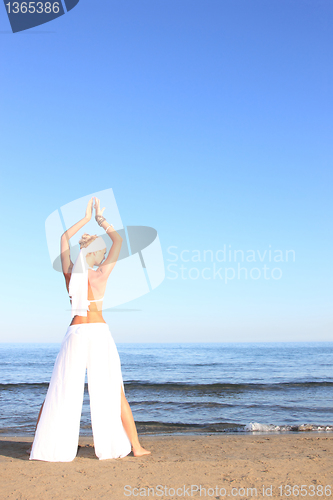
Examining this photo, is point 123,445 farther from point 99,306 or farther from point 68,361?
point 99,306

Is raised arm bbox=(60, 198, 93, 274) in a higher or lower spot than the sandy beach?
higher

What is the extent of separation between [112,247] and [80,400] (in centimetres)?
198

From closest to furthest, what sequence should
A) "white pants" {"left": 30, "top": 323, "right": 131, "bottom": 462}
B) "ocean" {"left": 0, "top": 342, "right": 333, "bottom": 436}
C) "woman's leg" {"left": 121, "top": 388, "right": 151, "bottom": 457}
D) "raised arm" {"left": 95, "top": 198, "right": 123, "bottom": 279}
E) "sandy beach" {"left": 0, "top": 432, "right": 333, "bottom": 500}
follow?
1. "sandy beach" {"left": 0, "top": 432, "right": 333, "bottom": 500}
2. "white pants" {"left": 30, "top": 323, "right": 131, "bottom": 462}
3. "woman's leg" {"left": 121, "top": 388, "right": 151, "bottom": 457}
4. "raised arm" {"left": 95, "top": 198, "right": 123, "bottom": 279}
5. "ocean" {"left": 0, "top": 342, "right": 333, "bottom": 436}

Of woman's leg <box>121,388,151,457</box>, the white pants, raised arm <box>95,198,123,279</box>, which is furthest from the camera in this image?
raised arm <box>95,198,123,279</box>

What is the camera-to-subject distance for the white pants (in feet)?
13.8

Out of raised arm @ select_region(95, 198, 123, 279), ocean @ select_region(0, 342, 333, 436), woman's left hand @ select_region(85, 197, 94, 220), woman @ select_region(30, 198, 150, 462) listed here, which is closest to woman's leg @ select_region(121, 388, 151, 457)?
woman @ select_region(30, 198, 150, 462)

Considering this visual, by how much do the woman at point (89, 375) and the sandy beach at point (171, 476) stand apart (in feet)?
0.62

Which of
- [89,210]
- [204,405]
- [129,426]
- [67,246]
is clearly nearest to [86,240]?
[67,246]

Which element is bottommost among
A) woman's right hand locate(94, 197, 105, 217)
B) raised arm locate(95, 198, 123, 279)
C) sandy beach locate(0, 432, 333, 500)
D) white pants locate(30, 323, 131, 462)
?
sandy beach locate(0, 432, 333, 500)

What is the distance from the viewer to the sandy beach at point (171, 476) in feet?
11.1

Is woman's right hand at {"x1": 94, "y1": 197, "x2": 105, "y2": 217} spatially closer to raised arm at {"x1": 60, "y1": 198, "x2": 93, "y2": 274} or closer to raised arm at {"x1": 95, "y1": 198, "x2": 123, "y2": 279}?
raised arm at {"x1": 95, "y1": 198, "x2": 123, "y2": 279}

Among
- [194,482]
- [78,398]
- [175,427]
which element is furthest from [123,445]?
[175,427]

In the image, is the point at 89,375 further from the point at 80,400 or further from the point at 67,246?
the point at 67,246

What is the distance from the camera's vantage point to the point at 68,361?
434 centimetres
